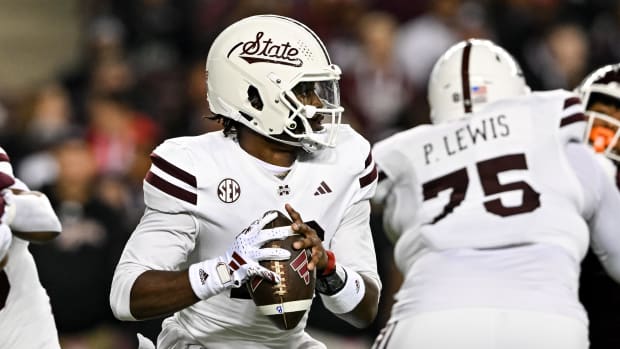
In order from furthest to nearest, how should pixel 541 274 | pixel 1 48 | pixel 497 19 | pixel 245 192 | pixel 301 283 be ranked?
pixel 1 48 < pixel 497 19 < pixel 541 274 < pixel 245 192 < pixel 301 283

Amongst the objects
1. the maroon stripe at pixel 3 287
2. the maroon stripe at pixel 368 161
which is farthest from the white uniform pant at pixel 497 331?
the maroon stripe at pixel 3 287

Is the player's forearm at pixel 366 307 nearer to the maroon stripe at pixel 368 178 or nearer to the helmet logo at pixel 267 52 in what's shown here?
the maroon stripe at pixel 368 178

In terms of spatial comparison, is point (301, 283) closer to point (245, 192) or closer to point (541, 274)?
point (245, 192)

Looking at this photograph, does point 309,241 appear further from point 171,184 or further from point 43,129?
point 43,129

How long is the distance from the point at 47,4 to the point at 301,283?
691 centimetres

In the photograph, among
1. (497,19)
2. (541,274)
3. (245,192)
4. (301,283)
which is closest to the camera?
(301,283)

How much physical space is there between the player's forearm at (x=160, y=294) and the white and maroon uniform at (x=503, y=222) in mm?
921

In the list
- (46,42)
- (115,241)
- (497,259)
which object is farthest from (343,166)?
(46,42)

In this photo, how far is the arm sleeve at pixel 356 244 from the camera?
147 inches

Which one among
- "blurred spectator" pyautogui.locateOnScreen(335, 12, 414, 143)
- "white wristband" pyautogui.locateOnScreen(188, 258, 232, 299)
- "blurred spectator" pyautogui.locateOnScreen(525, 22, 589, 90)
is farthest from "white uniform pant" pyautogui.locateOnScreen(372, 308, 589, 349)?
"blurred spectator" pyautogui.locateOnScreen(525, 22, 589, 90)

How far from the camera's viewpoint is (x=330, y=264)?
11.3ft

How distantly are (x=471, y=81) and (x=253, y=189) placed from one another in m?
1.10

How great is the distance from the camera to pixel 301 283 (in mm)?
3332

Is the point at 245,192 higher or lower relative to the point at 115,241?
higher
